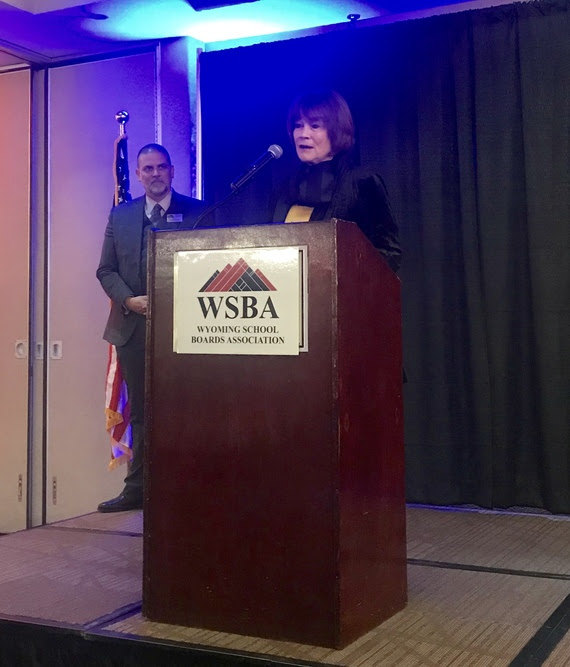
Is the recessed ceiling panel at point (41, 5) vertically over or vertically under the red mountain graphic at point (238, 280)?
over

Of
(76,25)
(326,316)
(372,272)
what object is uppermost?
(76,25)

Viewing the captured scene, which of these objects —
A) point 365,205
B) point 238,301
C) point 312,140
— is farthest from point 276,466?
point 312,140

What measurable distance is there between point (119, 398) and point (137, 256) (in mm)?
649

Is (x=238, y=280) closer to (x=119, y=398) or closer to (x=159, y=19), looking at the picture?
(x=119, y=398)

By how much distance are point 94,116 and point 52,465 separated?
1823 millimetres

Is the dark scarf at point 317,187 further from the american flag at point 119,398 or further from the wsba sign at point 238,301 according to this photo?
the american flag at point 119,398

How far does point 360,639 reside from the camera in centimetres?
168

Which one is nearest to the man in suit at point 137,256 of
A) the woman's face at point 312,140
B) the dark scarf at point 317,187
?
the dark scarf at point 317,187

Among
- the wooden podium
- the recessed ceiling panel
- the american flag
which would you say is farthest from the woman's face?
the recessed ceiling panel

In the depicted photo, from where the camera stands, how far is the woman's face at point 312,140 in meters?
2.27

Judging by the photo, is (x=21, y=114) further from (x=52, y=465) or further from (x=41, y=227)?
(x=52, y=465)

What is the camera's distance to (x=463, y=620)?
184 centimetres

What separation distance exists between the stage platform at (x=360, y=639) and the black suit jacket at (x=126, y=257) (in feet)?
3.28

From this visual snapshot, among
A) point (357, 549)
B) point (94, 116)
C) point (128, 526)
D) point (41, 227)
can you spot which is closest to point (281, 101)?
point (94, 116)
